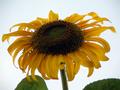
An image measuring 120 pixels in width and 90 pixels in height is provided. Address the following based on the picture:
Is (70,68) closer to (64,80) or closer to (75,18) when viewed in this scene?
(64,80)

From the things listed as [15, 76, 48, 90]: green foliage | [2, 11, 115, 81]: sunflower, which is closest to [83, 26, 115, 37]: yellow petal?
[2, 11, 115, 81]: sunflower

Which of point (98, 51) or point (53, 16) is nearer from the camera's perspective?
point (98, 51)

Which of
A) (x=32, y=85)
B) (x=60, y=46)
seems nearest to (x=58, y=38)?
(x=60, y=46)

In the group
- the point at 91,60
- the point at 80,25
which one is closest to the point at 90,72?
the point at 91,60

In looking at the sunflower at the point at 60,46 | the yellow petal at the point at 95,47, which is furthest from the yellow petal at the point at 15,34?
the yellow petal at the point at 95,47

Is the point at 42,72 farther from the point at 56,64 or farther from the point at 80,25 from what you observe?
the point at 80,25

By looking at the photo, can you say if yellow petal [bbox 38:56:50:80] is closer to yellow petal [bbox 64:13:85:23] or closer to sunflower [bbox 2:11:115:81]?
sunflower [bbox 2:11:115:81]

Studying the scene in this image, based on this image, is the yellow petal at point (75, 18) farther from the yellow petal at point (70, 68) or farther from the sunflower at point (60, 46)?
the yellow petal at point (70, 68)
